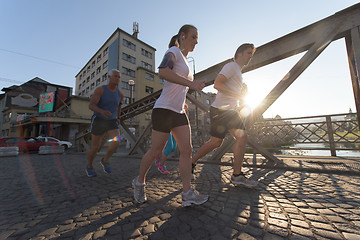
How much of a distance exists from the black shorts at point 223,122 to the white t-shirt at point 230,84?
0.28 ft

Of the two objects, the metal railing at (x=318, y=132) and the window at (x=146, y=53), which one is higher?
the window at (x=146, y=53)

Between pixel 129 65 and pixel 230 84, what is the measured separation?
32557 mm

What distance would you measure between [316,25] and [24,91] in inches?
1842

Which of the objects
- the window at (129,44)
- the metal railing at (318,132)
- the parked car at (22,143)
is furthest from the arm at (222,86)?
the window at (129,44)

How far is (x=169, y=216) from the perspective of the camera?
1482 mm

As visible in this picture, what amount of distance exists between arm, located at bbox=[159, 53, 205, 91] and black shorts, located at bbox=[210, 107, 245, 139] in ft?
3.61

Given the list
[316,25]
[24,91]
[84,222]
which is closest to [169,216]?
[84,222]

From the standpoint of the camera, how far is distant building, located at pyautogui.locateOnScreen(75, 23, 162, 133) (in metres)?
30.4

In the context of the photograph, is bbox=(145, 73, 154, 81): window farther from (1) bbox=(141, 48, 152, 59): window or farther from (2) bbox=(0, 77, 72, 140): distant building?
(2) bbox=(0, 77, 72, 140): distant building

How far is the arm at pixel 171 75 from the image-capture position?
158cm

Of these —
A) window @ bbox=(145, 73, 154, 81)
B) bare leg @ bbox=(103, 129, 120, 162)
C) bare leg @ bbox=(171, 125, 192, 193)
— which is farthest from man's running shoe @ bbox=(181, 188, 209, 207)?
window @ bbox=(145, 73, 154, 81)

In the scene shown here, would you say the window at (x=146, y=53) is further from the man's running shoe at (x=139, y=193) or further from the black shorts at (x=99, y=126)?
the man's running shoe at (x=139, y=193)

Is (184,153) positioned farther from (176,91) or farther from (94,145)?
(94,145)

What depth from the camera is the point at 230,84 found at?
2.45m
